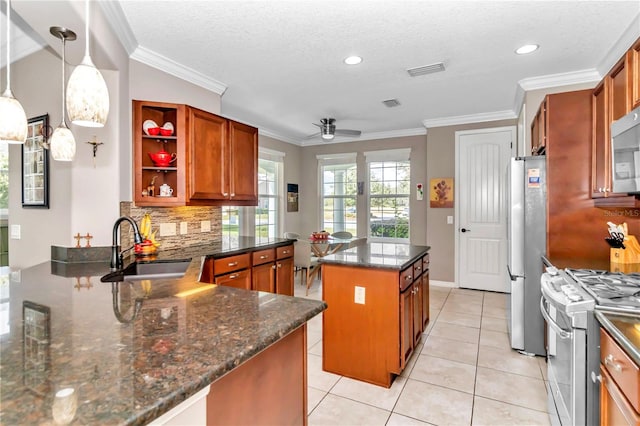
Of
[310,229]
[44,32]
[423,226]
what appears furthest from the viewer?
[310,229]

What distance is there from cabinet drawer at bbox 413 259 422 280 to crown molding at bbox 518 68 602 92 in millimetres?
2385

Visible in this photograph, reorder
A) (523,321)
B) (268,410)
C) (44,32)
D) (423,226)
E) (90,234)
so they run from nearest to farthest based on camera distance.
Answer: (268,410) < (44,32) < (90,234) < (523,321) < (423,226)

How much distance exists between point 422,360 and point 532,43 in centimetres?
284

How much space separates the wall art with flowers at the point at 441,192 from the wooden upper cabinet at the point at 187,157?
3.35 m

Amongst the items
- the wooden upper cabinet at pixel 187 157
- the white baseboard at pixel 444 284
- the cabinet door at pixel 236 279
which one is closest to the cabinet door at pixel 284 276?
the cabinet door at pixel 236 279

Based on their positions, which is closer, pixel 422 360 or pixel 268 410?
pixel 268 410

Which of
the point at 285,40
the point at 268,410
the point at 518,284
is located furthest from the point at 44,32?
the point at 518,284

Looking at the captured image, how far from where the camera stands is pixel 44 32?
211 centimetres

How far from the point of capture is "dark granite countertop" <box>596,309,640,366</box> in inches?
44.7

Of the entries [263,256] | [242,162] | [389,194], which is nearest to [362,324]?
Result: [263,256]

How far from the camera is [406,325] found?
2576mm

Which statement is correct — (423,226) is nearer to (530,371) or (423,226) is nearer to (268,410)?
(530,371)

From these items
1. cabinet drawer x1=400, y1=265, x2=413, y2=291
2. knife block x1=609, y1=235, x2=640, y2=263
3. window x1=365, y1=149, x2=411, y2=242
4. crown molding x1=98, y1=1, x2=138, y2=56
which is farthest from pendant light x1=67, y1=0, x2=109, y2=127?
window x1=365, y1=149, x2=411, y2=242

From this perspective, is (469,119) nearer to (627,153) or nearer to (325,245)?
(325,245)
